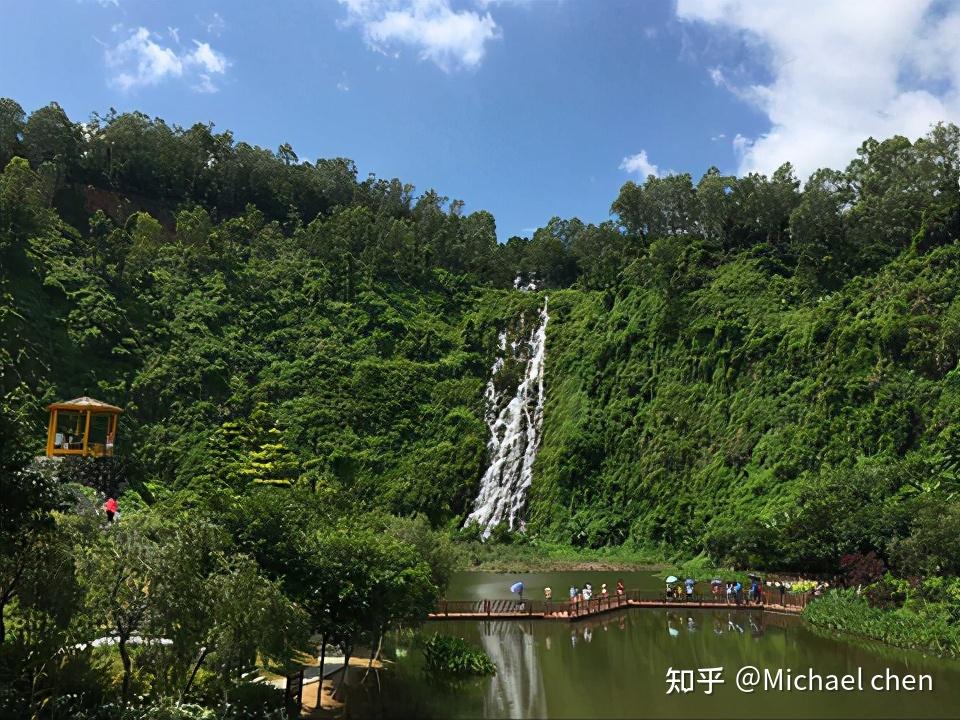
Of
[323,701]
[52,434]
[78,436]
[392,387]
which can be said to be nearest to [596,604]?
[323,701]

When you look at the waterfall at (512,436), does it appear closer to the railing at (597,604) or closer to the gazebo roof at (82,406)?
the railing at (597,604)

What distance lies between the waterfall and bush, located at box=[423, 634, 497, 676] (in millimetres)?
30701

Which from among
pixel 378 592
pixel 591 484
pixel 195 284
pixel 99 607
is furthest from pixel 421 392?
pixel 99 607

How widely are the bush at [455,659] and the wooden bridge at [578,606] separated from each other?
25.9 feet

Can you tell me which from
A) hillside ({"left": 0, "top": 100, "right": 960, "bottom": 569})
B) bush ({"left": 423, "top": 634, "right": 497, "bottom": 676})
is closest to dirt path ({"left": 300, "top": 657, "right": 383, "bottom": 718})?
bush ({"left": 423, "top": 634, "right": 497, "bottom": 676})

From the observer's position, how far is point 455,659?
2036 cm

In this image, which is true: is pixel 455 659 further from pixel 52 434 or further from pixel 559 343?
pixel 559 343

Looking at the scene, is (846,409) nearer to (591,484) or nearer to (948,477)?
(948,477)

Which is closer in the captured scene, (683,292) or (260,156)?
(683,292)

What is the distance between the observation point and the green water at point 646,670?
16688 millimetres

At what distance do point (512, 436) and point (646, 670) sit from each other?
126 ft

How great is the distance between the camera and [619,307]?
64.6 meters

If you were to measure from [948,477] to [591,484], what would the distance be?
22.7 m

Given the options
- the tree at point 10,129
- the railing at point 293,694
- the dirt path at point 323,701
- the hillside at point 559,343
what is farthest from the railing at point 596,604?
the tree at point 10,129
